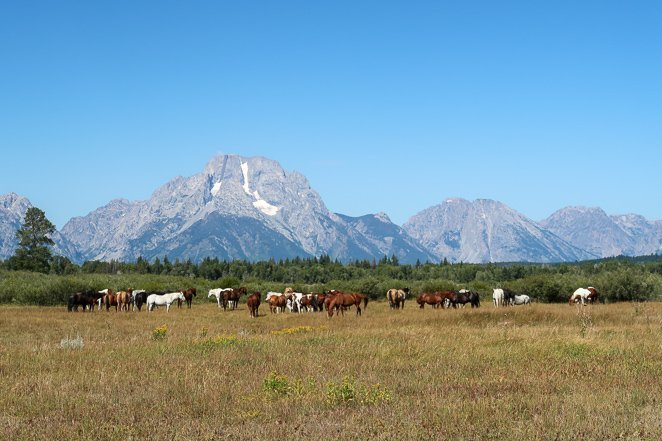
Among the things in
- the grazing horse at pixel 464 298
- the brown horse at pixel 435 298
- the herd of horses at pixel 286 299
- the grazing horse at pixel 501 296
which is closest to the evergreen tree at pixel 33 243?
the herd of horses at pixel 286 299

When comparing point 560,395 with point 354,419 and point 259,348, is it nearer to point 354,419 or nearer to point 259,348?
point 354,419

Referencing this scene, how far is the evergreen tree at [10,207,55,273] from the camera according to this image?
10425 cm

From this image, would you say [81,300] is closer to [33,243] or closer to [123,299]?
[123,299]

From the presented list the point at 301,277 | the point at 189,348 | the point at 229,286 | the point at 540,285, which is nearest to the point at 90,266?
the point at 301,277

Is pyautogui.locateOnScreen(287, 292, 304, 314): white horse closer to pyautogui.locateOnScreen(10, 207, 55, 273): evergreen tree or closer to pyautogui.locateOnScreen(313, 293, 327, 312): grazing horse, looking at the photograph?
pyautogui.locateOnScreen(313, 293, 327, 312): grazing horse

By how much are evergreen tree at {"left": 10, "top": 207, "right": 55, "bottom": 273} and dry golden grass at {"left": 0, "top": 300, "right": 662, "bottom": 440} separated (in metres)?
94.8

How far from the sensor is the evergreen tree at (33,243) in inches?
4104

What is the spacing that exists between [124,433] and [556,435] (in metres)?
6.63

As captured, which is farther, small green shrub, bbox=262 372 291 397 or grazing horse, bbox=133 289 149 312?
grazing horse, bbox=133 289 149 312

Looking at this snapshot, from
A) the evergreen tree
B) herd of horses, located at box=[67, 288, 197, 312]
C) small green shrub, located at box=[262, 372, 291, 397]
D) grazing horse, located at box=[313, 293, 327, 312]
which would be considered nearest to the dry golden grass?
small green shrub, located at box=[262, 372, 291, 397]

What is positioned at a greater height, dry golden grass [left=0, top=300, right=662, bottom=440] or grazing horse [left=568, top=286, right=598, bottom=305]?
grazing horse [left=568, top=286, right=598, bottom=305]

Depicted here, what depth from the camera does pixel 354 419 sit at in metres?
9.88

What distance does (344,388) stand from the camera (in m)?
11.4

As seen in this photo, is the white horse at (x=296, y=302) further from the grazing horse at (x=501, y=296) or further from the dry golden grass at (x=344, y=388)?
the dry golden grass at (x=344, y=388)
